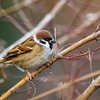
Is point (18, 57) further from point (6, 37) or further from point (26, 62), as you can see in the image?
point (6, 37)

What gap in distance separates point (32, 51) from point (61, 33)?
163 cm

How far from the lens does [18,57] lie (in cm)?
284

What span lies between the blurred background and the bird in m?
0.22

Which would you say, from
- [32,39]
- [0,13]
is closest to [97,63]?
[0,13]

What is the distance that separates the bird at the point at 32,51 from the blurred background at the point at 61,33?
8.7 inches

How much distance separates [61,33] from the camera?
14.4ft

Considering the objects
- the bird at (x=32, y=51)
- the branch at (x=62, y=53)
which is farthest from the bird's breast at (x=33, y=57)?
the branch at (x=62, y=53)

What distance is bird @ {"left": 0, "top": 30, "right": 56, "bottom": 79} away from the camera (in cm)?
276

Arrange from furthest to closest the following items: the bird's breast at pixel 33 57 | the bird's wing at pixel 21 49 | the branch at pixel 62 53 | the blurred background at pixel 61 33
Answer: the blurred background at pixel 61 33 → the bird's wing at pixel 21 49 → the bird's breast at pixel 33 57 → the branch at pixel 62 53

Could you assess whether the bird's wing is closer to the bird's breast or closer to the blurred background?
the bird's breast

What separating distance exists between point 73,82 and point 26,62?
50 centimetres

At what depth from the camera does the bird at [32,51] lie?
9.05ft

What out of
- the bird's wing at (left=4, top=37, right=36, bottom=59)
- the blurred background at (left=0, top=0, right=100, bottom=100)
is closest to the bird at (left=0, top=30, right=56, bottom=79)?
the bird's wing at (left=4, top=37, right=36, bottom=59)

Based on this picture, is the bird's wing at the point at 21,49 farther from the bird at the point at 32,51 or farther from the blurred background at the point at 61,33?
the blurred background at the point at 61,33
